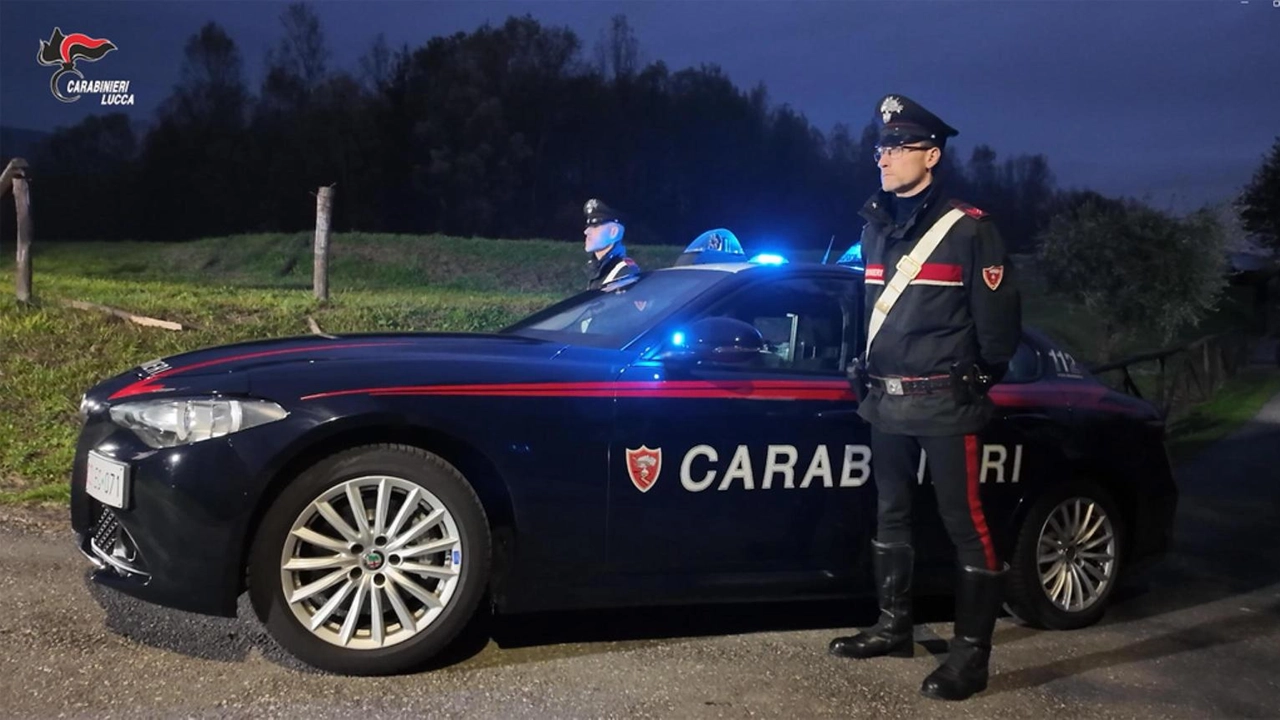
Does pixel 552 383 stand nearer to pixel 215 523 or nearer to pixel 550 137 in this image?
pixel 215 523

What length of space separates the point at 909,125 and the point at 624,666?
7.09 feet

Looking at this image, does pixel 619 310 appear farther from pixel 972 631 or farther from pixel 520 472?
pixel 972 631

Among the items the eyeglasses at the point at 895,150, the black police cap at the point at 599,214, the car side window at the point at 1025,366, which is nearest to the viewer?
the eyeglasses at the point at 895,150

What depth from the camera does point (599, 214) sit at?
7012 mm

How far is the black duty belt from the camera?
13.9 ft

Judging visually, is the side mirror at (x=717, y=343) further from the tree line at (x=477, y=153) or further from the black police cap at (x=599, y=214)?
the tree line at (x=477, y=153)

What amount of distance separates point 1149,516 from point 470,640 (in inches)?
119

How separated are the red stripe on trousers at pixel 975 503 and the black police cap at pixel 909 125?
41.6 inches

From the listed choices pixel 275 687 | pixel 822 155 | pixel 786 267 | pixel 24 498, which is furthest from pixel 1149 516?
pixel 822 155

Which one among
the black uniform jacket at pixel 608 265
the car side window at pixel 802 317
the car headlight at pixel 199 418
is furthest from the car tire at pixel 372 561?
the black uniform jacket at pixel 608 265

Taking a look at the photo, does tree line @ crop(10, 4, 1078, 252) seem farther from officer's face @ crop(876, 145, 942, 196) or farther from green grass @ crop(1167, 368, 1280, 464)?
officer's face @ crop(876, 145, 942, 196)

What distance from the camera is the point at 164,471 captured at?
3924 mm

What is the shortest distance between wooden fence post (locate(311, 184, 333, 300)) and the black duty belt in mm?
8884

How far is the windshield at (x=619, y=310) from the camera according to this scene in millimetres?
4785
